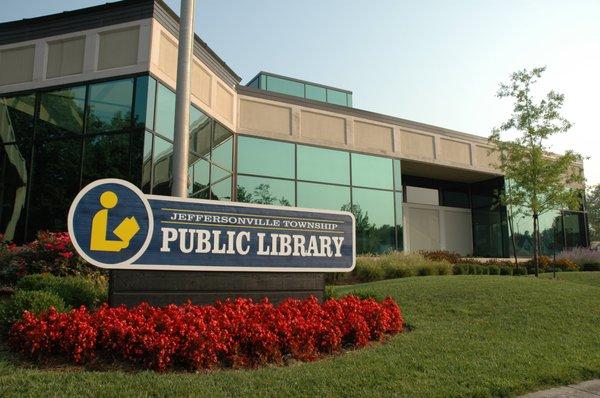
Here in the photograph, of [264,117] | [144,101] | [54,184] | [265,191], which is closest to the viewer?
[144,101]

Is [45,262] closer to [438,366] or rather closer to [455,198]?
[438,366]

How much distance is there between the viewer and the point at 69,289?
24.4 ft

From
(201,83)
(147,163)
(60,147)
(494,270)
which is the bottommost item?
(494,270)

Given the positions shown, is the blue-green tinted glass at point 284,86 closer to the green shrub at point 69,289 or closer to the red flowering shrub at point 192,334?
the green shrub at point 69,289

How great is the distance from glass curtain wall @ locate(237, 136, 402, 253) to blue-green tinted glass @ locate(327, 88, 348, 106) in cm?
843

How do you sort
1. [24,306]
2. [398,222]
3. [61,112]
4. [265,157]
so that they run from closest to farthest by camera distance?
1. [24,306]
2. [61,112]
3. [265,157]
4. [398,222]

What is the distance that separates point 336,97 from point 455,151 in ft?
27.5

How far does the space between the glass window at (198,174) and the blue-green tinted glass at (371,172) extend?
694cm

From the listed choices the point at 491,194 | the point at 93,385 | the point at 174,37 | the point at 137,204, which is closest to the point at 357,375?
the point at 93,385

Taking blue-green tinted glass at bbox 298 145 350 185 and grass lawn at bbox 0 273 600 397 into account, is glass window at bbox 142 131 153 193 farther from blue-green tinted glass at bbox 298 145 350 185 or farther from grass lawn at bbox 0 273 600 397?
blue-green tinted glass at bbox 298 145 350 185

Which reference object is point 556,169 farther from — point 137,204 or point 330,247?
point 137,204

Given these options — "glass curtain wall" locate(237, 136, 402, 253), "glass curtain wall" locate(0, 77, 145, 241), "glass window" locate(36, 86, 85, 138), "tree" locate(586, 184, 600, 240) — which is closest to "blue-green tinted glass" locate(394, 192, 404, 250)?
"glass curtain wall" locate(237, 136, 402, 253)

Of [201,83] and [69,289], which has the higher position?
[201,83]

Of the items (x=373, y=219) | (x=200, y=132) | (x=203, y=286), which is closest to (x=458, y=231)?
(x=373, y=219)
